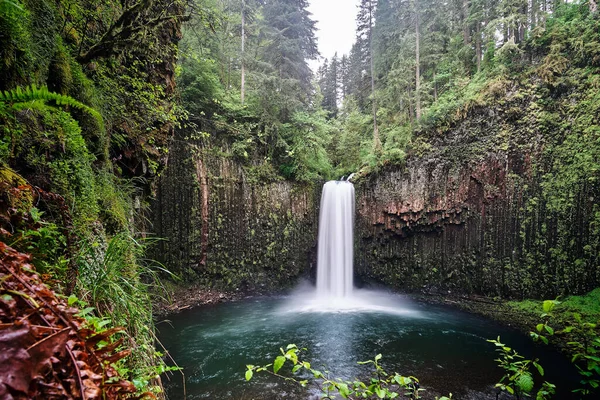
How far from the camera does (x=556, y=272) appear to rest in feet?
29.5

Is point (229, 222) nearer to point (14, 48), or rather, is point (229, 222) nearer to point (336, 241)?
point (336, 241)

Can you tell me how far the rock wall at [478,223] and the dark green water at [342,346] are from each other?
6.44ft

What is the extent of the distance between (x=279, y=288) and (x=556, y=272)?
35.0ft

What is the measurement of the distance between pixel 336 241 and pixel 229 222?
18.5 feet

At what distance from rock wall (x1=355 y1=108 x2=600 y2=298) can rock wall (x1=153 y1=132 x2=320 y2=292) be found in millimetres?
3370

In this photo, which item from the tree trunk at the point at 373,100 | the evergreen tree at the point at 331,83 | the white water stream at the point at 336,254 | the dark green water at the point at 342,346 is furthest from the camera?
the evergreen tree at the point at 331,83

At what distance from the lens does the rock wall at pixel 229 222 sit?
37.8 feet

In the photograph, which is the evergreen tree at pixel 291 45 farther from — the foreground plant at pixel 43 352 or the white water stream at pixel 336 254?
the foreground plant at pixel 43 352

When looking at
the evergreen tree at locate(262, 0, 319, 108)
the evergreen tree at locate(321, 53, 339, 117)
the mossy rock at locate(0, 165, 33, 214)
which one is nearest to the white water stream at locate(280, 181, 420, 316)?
the evergreen tree at locate(262, 0, 319, 108)

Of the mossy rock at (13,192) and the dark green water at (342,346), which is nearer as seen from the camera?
the mossy rock at (13,192)

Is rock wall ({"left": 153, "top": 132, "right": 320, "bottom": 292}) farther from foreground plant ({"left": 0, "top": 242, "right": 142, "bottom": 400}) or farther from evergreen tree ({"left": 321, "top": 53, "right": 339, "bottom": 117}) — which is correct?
evergreen tree ({"left": 321, "top": 53, "right": 339, "bottom": 117})

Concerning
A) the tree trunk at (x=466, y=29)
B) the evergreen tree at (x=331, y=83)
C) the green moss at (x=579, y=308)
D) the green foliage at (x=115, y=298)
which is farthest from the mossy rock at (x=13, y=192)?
the evergreen tree at (x=331, y=83)

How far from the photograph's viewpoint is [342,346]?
750 centimetres

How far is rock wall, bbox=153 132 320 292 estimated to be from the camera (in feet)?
37.8
